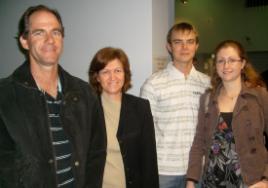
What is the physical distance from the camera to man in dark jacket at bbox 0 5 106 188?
137cm

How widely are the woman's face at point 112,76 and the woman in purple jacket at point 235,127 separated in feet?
2.03

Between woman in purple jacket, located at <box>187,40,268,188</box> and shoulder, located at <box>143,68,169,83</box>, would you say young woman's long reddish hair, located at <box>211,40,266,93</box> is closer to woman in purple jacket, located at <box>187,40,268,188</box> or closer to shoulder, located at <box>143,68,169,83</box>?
woman in purple jacket, located at <box>187,40,268,188</box>

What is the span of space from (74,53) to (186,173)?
1.59 m

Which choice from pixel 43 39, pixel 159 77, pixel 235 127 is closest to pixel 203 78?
pixel 159 77

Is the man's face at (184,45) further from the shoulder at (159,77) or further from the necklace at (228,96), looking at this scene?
the necklace at (228,96)

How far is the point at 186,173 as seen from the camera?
2139 millimetres

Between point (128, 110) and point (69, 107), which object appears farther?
point (128, 110)

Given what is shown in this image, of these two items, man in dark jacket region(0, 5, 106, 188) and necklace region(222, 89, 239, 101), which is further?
necklace region(222, 89, 239, 101)

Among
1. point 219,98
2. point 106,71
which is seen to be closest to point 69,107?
point 106,71

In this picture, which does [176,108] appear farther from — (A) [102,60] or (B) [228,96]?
(A) [102,60]

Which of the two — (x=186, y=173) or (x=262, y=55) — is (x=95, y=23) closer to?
(x=186, y=173)

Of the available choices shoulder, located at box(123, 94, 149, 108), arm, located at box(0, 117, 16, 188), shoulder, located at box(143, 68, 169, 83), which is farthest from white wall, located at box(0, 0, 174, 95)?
arm, located at box(0, 117, 16, 188)

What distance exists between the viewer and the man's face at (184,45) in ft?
7.03

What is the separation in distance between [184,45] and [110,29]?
33.6 inches
